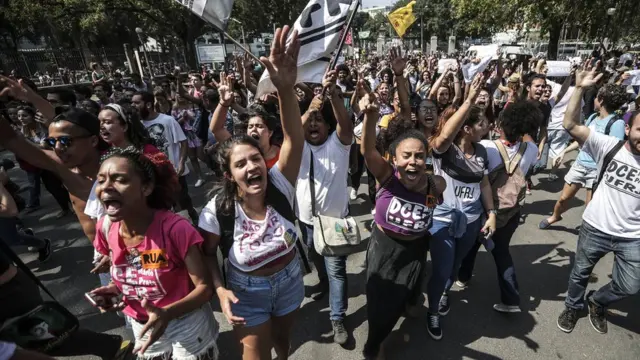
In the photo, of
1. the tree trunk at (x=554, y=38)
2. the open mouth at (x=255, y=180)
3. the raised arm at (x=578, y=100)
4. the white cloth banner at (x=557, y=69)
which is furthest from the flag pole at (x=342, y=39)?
the tree trunk at (x=554, y=38)

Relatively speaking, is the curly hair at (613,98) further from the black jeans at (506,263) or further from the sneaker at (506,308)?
the sneaker at (506,308)

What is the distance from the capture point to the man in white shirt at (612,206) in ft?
7.64

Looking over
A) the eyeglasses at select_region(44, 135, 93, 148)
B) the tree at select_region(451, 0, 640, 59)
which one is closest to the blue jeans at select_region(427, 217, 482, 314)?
the eyeglasses at select_region(44, 135, 93, 148)

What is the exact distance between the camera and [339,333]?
278cm

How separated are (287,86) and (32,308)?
1.94 metres

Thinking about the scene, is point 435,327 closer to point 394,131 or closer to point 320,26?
point 394,131

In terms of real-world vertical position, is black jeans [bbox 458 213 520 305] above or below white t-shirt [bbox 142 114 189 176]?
below

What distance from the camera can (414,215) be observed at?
2221 millimetres

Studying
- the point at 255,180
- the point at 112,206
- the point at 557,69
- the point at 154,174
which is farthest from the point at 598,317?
the point at 557,69

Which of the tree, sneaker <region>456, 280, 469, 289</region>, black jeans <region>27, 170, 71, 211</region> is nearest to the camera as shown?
sneaker <region>456, 280, 469, 289</region>

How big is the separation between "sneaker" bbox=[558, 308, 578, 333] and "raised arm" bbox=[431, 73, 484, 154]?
1776 millimetres

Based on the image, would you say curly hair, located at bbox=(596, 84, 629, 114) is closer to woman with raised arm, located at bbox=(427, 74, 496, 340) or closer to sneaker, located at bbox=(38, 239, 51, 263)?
woman with raised arm, located at bbox=(427, 74, 496, 340)

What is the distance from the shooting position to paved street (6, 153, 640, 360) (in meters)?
2.68

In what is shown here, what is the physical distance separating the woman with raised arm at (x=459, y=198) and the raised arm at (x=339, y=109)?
678 millimetres
